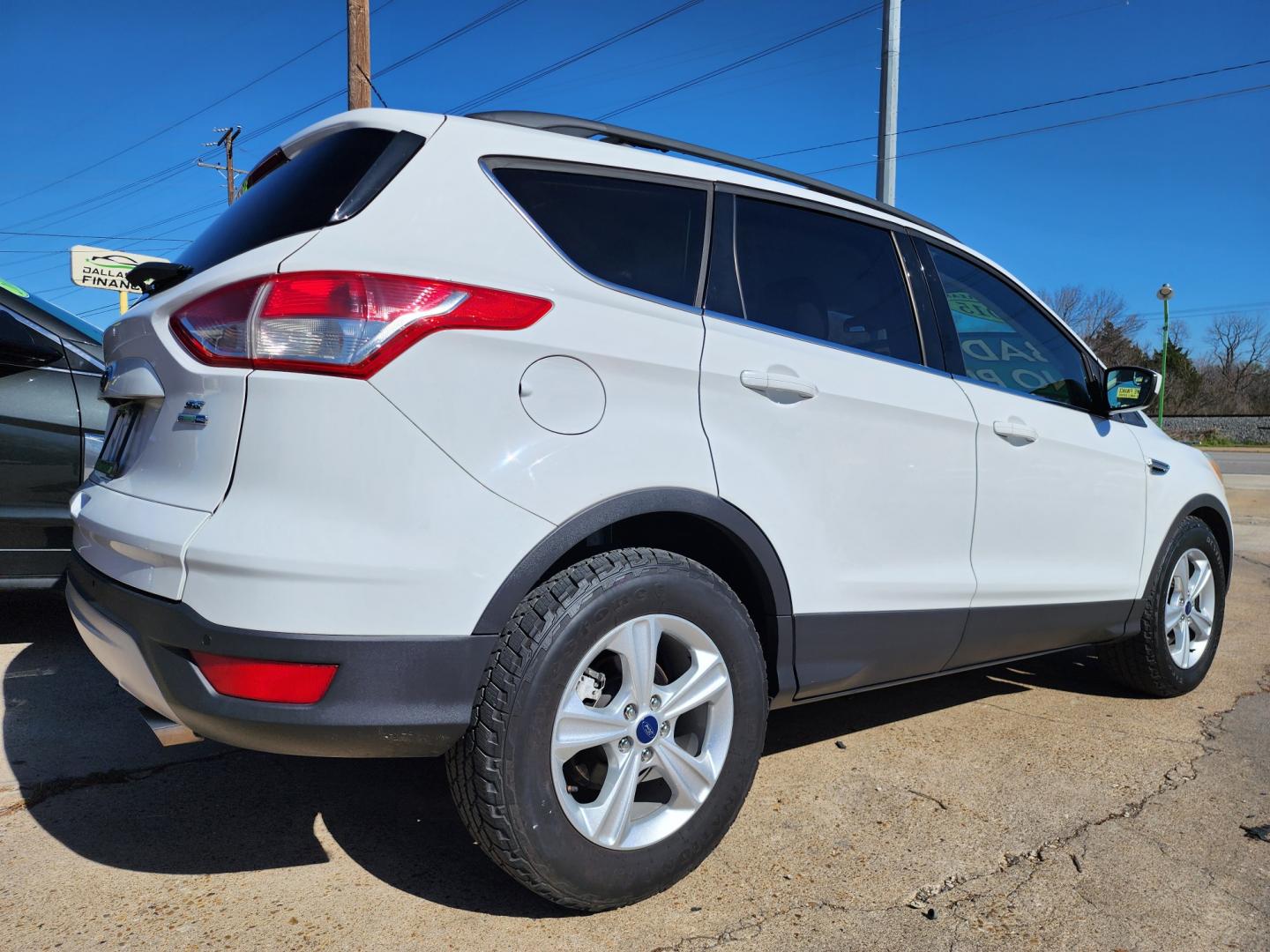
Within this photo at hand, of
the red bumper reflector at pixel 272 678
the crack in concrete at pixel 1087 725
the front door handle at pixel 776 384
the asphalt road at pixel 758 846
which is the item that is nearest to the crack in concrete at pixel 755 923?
the asphalt road at pixel 758 846

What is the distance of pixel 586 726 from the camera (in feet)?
6.91

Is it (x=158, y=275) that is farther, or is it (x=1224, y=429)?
(x=1224, y=429)

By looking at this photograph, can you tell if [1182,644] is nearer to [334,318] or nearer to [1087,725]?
[1087,725]

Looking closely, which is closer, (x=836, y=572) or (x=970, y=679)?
(x=836, y=572)

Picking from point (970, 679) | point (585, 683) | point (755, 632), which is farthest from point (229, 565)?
point (970, 679)

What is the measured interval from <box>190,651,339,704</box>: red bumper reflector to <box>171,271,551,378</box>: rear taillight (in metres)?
0.57

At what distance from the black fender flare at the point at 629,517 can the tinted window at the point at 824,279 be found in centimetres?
60

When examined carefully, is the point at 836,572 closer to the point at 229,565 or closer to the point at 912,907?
the point at 912,907

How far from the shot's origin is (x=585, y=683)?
2.19 meters

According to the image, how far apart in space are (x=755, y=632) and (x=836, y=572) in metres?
0.39

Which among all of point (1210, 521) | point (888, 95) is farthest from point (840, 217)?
point (888, 95)

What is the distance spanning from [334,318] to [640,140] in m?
1.09

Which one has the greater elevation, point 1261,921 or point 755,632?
point 755,632

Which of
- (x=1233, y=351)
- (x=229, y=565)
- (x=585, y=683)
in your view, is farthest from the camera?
(x=1233, y=351)
